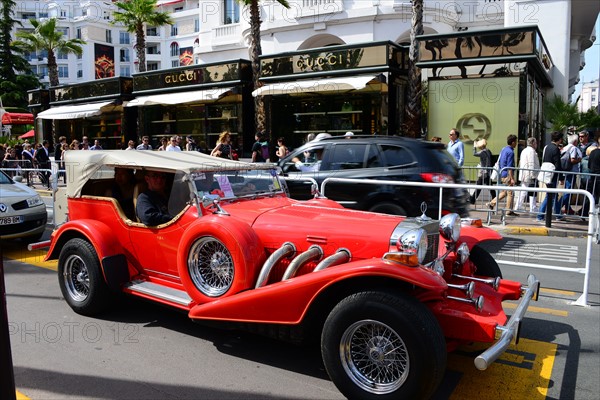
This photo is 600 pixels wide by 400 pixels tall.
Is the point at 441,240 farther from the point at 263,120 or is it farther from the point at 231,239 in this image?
the point at 263,120

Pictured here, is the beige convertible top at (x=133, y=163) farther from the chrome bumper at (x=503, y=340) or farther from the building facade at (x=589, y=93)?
the building facade at (x=589, y=93)

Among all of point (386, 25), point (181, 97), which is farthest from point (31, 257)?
point (386, 25)

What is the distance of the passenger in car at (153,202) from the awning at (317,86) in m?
11.5

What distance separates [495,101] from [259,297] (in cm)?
1353

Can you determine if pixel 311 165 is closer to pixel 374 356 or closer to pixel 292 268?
pixel 292 268

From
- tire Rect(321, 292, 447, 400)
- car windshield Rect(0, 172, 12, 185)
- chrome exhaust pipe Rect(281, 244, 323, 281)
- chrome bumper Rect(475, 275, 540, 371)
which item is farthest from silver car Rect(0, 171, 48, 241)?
chrome bumper Rect(475, 275, 540, 371)

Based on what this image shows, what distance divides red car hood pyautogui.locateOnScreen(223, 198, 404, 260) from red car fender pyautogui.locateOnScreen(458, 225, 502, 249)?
87cm

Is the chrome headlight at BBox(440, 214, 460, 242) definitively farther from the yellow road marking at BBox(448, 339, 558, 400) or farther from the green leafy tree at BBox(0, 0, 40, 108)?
the green leafy tree at BBox(0, 0, 40, 108)

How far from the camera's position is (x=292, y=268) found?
3.75 m

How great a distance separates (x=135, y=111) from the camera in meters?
24.5

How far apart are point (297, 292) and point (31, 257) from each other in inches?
232

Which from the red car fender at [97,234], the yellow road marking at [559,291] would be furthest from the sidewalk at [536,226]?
the red car fender at [97,234]

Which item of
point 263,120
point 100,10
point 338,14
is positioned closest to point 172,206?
point 263,120

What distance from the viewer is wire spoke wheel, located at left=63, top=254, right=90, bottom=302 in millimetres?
5055
